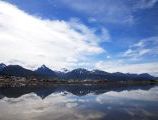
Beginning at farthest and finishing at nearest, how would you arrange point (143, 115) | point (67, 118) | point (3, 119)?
point (143, 115), point (67, 118), point (3, 119)

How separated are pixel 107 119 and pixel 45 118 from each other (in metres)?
8.67

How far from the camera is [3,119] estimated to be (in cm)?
3203

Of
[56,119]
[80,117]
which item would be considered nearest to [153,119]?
[80,117]

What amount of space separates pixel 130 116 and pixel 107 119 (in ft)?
14.9

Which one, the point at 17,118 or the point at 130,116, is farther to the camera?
the point at 130,116

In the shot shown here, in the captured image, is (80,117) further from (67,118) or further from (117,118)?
(117,118)

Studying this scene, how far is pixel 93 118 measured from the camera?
34438 millimetres

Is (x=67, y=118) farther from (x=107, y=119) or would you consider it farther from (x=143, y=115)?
(x=143, y=115)

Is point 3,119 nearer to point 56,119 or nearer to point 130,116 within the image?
point 56,119

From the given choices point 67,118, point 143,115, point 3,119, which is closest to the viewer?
point 3,119

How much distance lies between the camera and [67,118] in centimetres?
3409

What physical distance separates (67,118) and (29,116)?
5.79 meters

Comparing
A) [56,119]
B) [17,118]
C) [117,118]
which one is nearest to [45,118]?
[56,119]

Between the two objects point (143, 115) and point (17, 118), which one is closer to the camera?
point (17, 118)
